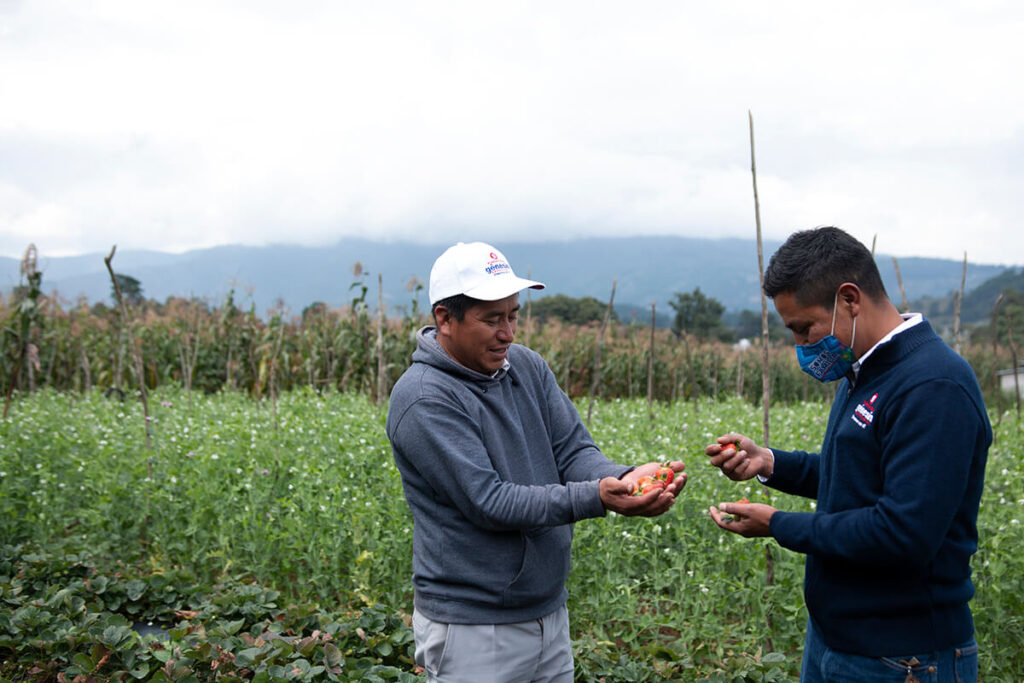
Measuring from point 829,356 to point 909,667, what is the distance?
743 mm

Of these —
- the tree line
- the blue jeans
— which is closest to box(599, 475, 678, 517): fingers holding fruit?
the blue jeans

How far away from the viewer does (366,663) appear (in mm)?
3529

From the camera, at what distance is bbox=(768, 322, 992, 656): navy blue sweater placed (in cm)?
170

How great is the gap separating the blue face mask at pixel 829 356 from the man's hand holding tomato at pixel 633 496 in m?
0.48

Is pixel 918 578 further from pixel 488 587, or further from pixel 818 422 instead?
pixel 818 422

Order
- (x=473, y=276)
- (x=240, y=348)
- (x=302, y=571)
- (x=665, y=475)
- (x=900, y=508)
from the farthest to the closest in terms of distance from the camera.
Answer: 1. (x=240, y=348)
2. (x=302, y=571)
3. (x=665, y=475)
4. (x=473, y=276)
5. (x=900, y=508)

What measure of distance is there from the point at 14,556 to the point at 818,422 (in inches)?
321

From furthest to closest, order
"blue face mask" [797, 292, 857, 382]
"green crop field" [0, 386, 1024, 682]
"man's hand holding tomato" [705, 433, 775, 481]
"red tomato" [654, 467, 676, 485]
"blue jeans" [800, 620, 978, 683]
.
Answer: "green crop field" [0, 386, 1024, 682] < "man's hand holding tomato" [705, 433, 775, 481] < "red tomato" [654, 467, 676, 485] < "blue face mask" [797, 292, 857, 382] < "blue jeans" [800, 620, 978, 683]

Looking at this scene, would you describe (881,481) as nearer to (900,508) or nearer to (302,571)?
(900,508)

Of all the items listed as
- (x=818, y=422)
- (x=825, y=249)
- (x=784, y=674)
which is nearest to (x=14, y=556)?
(x=784, y=674)

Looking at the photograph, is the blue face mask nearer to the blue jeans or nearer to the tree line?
the blue jeans

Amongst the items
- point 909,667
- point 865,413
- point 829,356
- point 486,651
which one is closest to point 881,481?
point 865,413

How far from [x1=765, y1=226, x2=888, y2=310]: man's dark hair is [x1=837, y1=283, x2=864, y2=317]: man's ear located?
0.4 inches

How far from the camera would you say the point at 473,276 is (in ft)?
6.75
